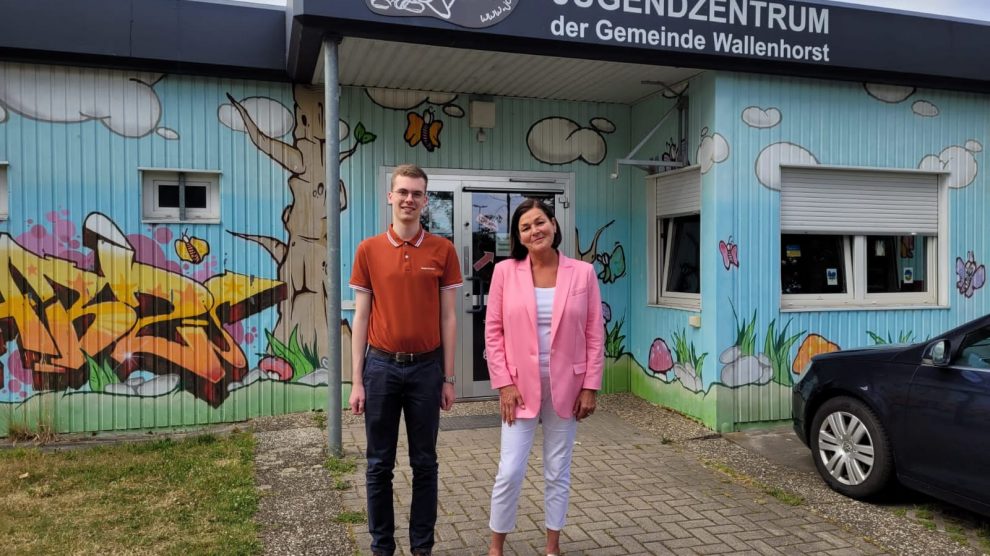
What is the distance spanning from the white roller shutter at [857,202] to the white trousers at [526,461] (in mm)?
4516

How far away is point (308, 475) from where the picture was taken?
5445 millimetres

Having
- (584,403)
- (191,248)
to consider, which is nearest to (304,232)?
(191,248)

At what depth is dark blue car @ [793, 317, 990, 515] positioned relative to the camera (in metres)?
4.27

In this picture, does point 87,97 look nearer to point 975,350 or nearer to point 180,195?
point 180,195

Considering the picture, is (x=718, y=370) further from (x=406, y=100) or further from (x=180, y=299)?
(x=180, y=299)

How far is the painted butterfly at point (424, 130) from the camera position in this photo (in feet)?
25.1

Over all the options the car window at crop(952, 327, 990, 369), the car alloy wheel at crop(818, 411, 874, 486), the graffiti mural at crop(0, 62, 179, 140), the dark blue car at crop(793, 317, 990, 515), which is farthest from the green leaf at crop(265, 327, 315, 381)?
the car window at crop(952, 327, 990, 369)

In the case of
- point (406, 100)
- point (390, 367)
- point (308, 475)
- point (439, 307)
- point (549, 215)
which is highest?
point (406, 100)

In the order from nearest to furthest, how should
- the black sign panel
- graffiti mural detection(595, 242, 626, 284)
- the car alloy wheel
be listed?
the car alloy wheel < the black sign panel < graffiti mural detection(595, 242, 626, 284)

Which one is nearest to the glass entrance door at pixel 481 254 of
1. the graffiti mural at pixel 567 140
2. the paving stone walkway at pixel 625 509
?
the graffiti mural at pixel 567 140

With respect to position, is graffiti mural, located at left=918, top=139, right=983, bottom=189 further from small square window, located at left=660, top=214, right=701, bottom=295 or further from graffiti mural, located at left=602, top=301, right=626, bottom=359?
graffiti mural, located at left=602, top=301, right=626, bottom=359

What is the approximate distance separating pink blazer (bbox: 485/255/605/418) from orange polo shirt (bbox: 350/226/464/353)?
0.32 metres

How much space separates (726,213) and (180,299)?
5.22m

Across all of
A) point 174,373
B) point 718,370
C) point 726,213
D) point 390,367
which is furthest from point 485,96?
point 390,367
